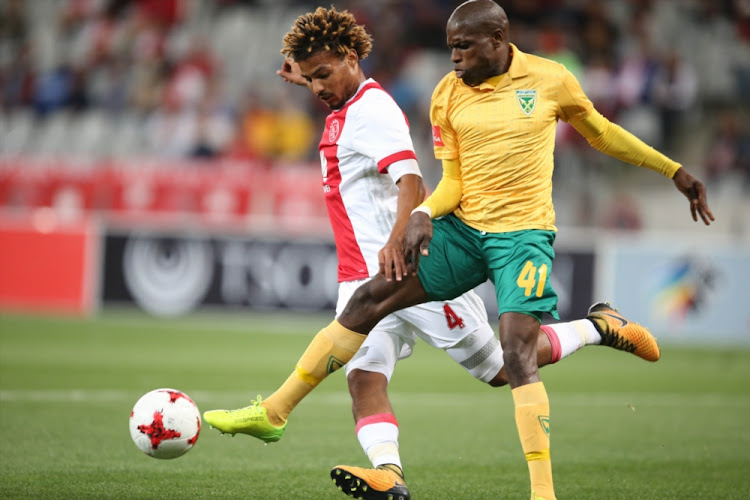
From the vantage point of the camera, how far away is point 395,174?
471 cm

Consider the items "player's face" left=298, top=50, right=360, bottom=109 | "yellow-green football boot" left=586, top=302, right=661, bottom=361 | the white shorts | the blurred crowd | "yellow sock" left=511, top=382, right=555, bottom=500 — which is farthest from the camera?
the blurred crowd

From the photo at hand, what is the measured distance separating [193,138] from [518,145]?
13528 mm

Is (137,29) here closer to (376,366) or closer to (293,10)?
(293,10)

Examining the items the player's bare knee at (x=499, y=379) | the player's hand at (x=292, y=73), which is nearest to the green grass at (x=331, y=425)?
the player's bare knee at (x=499, y=379)

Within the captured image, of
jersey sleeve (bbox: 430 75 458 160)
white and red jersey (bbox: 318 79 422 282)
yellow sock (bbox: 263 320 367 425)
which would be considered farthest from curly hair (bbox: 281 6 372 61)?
yellow sock (bbox: 263 320 367 425)

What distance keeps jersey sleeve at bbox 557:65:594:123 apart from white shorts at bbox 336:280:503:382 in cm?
99

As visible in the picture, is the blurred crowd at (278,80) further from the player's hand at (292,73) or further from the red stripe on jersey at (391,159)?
the red stripe on jersey at (391,159)

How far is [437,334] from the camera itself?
4.99 m

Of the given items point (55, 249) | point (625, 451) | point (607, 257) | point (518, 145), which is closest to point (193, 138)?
point (55, 249)

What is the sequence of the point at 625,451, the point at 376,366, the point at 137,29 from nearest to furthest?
1. the point at 376,366
2. the point at 625,451
3. the point at 137,29

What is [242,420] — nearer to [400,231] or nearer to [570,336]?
[400,231]

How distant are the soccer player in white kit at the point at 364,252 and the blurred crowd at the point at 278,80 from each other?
11253mm

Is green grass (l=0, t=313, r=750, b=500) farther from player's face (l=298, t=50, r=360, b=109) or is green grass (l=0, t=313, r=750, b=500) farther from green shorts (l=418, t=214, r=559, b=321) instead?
player's face (l=298, t=50, r=360, b=109)

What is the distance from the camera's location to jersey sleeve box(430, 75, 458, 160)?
A: 4.81 meters
